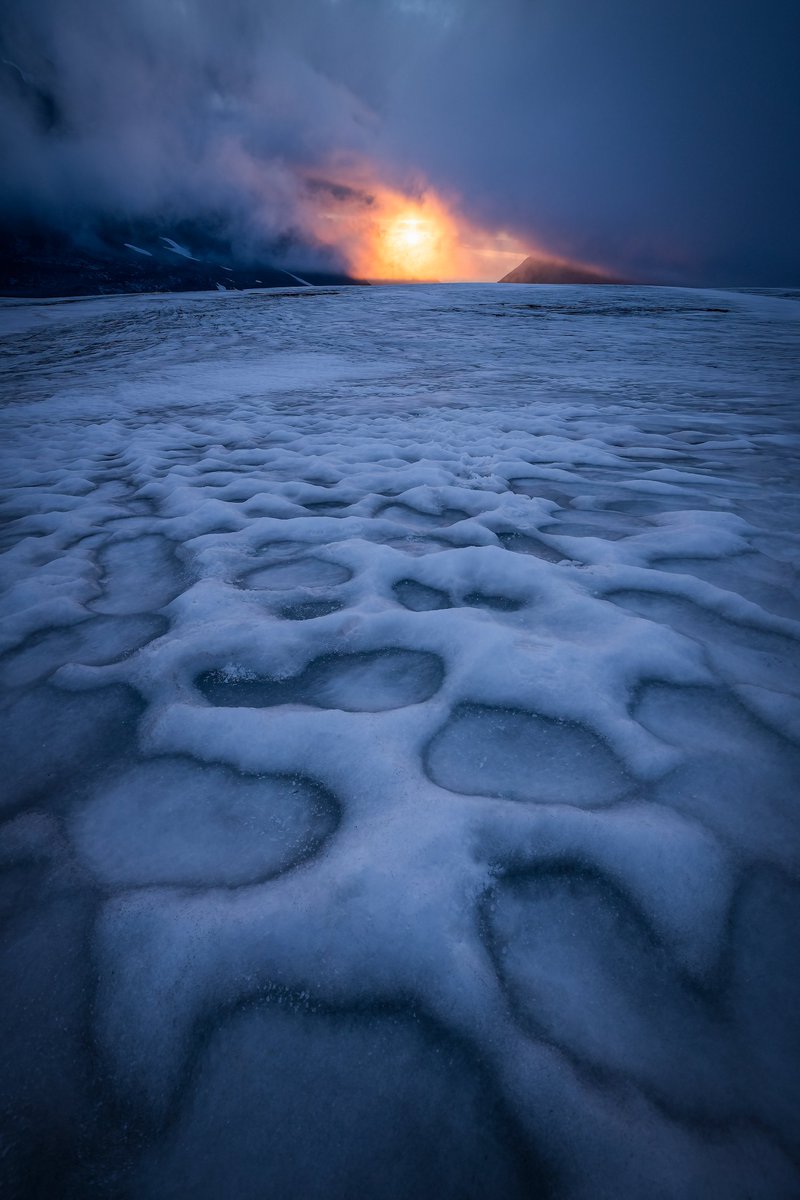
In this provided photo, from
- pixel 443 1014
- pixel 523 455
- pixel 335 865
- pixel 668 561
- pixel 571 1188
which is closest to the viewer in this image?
pixel 571 1188

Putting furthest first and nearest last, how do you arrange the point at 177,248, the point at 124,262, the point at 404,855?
the point at 177,248, the point at 124,262, the point at 404,855

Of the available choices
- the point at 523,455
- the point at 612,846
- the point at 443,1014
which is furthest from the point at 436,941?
the point at 523,455

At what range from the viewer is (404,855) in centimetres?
91

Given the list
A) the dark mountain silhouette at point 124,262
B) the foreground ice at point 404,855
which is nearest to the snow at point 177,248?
the dark mountain silhouette at point 124,262

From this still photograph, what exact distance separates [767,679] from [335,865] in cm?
121

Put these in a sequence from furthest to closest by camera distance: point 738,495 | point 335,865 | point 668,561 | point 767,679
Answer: point 738,495
point 668,561
point 767,679
point 335,865

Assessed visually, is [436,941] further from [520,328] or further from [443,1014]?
[520,328]

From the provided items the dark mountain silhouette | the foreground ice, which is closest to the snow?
the dark mountain silhouette

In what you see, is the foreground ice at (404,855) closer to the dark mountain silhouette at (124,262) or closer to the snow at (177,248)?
the dark mountain silhouette at (124,262)

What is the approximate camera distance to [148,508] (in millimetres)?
2830

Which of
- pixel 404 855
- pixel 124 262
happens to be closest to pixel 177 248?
pixel 124 262

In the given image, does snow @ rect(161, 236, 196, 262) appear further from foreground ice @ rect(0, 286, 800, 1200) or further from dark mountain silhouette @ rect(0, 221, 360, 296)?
foreground ice @ rect(0, 286, 800, 1200)

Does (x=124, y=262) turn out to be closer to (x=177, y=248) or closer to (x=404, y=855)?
(x=177, y=248)

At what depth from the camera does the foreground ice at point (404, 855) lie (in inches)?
26.2
